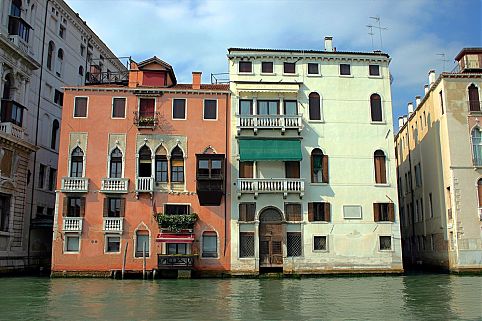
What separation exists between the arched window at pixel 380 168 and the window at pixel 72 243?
18482 mm

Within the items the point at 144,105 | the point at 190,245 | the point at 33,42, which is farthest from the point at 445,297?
the point at 33,42

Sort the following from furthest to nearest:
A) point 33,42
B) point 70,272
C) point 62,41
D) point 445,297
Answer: point 62,41 < point 33,42 < point 70,272 < point 445,297

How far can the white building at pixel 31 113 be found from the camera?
29.2m

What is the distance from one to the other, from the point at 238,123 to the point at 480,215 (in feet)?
52.1

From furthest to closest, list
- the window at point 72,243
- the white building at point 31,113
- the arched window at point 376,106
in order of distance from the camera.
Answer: the arched window at point 376,106 → the white building at point 31,113 → the window at point 72,243

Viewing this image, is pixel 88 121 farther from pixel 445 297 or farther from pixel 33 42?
pixel 445 297

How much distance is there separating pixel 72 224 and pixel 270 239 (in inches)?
460

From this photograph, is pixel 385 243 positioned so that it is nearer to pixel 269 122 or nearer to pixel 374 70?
pixel 269 122

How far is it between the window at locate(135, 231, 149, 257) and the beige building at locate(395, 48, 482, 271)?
61.4 ft

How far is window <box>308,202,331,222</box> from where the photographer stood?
1150 inches

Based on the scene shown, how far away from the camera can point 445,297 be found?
60.0 ft

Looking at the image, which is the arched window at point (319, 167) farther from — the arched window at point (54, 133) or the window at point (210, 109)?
the arched window at point (54, 133)

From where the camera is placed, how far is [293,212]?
29188 mm

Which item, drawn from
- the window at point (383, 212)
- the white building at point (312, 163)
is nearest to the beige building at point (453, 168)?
the white building at point (312, 163)
